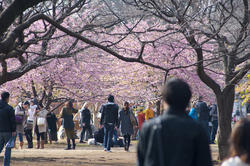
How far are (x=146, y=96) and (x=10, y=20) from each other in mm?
20295

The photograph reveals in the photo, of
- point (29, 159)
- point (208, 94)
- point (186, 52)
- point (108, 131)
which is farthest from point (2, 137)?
point (208, 94)

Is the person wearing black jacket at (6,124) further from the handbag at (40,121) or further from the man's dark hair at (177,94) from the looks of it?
the handbag at (40,121)

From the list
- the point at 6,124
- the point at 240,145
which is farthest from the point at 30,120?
the point at 240,145

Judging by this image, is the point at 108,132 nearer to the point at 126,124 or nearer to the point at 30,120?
the point at 126,124

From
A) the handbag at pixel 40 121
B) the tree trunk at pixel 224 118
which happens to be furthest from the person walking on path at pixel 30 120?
the tree trunk at pixel 224 118

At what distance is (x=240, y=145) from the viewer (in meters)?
3.95

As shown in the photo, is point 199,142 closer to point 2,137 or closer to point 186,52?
point 2,137

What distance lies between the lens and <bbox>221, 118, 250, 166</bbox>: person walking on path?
3.92 metres

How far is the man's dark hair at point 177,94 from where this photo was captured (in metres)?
4.03

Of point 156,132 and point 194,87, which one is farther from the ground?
point 194,87

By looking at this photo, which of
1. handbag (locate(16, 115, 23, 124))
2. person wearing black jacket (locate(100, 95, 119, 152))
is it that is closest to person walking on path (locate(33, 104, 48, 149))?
handbag (locate(16, 115, 23, 124))

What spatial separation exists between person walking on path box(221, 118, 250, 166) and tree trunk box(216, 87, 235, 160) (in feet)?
30.5

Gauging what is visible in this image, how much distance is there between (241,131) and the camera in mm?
3920

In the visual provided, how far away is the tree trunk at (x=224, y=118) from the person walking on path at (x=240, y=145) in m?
9.29
